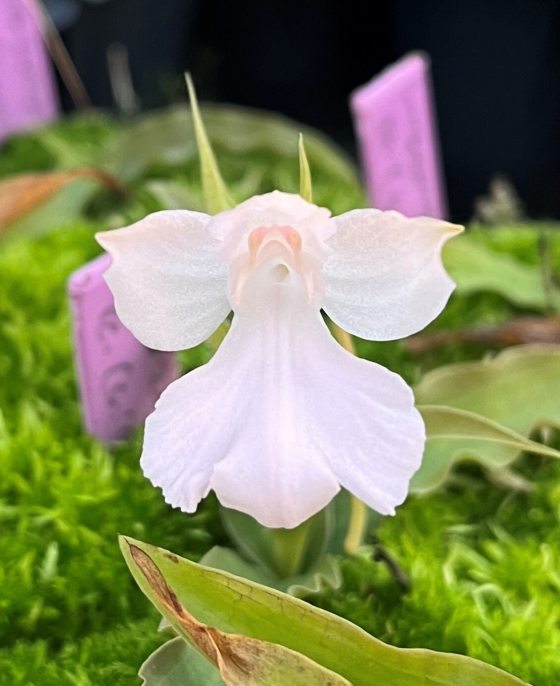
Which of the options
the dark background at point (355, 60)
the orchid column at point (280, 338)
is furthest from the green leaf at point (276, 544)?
the dark background at point (355, 60)

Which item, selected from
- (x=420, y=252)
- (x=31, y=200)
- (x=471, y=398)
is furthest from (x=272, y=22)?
(x=420, y=252)

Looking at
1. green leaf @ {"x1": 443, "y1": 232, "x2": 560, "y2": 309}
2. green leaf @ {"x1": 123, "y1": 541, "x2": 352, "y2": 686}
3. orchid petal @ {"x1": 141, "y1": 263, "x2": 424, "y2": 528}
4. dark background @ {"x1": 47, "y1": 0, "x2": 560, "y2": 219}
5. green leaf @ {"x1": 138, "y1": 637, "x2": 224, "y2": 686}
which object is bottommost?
dark background @ {"x1": 47, "y1": 0, "x2": 560, "y2": 219}

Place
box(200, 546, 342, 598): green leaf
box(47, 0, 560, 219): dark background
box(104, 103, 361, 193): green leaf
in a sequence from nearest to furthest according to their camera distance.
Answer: box(200, 546, 342, 598): green leaf < box(104, 103, 361, 193): green leaf < box(47, 0, 560, 219): dark background

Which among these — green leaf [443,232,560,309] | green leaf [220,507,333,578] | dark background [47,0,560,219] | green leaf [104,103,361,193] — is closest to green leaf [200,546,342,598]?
green leaf [220,507,333,578]

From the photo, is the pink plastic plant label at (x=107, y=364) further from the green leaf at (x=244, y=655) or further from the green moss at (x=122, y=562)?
the green leaf at (x=244, y=655)

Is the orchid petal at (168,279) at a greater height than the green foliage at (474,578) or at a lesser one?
greater

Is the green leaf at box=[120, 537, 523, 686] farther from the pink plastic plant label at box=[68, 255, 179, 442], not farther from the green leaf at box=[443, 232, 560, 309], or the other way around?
the green leaf at box=[443, 232, 560, 309]
